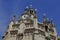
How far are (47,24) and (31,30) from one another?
6.24 m

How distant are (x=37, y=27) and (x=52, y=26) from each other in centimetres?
600

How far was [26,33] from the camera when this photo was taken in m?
54.8

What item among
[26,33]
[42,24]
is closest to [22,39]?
[26,33]

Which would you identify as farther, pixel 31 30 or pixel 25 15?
pixel 25 15

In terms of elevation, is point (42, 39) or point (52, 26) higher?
point (52, 26)

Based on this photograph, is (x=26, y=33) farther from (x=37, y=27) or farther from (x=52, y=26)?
(x=52, y=26)

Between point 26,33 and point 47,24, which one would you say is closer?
point 26,33

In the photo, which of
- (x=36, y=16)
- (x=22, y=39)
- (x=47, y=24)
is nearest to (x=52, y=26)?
(x=47, y=24)

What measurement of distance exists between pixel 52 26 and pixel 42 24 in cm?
371

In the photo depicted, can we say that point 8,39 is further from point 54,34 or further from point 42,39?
point 54,34

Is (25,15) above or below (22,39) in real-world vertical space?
above

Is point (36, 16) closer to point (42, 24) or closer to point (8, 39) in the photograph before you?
point (42, 24)

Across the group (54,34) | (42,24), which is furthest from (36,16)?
(54,34)

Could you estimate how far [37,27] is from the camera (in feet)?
182
